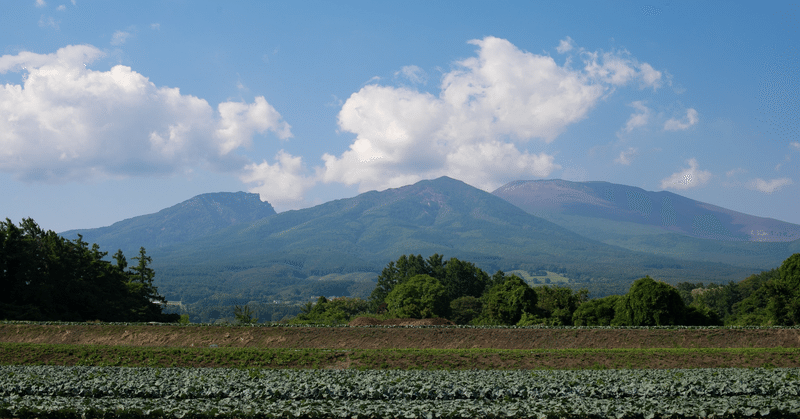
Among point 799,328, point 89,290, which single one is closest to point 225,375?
point 799,328

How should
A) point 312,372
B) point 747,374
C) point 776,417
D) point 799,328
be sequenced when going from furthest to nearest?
point 799,328, point 312,372, point 747,374, point 776,417

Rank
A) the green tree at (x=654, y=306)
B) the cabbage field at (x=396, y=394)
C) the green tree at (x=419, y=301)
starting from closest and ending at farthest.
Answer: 1. the cabbage field at (x=396, y=394)
2. the green tree at (x=654, y=306)
3. the green tree at (x=419, y=301)

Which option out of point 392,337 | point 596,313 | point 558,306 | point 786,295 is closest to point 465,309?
point 558,306

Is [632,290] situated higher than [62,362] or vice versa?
[632,290]

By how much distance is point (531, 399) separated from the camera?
16172 mm

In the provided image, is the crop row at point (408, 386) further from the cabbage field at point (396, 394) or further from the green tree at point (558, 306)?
the green tree at point (558, 306)

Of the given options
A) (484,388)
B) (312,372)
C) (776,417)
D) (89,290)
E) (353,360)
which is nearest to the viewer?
(776,417)

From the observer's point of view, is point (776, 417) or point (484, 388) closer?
point (776, 417)

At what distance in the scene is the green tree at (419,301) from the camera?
6219 cm

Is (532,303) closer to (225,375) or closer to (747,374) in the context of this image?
(747,374)

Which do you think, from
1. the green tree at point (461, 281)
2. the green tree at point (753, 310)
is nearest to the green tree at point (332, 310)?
the green tree at point (461, 281)

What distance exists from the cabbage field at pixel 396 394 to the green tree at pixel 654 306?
20770mm

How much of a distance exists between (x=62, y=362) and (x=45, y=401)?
38.6 ft

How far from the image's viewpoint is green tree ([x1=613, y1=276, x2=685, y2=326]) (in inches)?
1574
